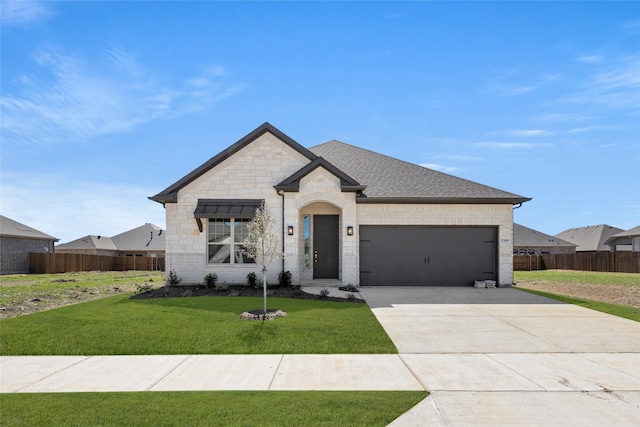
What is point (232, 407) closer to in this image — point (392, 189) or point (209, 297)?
point (209, 297)

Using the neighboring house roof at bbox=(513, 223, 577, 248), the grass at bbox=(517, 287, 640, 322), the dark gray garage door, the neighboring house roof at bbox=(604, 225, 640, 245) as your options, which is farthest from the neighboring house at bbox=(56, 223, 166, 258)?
the neighboring house roof at bbox=(604, 225, 640, 245)

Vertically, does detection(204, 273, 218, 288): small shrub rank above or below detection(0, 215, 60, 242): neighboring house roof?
below

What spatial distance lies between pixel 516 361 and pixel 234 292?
10095 millimetres

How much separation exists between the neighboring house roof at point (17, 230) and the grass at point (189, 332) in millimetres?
29114

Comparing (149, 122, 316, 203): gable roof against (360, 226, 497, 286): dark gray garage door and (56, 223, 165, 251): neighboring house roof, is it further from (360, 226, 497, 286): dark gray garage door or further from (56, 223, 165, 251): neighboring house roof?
(56, 223, 165, 251): neighboring house roof

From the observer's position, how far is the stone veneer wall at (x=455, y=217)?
58.0ft

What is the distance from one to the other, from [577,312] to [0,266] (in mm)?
38944

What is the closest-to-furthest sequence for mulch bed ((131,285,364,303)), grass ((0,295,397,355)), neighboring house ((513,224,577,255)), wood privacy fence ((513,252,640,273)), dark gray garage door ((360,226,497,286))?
grass ((0,295,397,355)) < mulch bed ((131,285,364,303)) < dark gray garage door ((360,226,497,286)) < wood privacy fence ((513,252,640,273)) < neighboring house ((513,224,577,255))

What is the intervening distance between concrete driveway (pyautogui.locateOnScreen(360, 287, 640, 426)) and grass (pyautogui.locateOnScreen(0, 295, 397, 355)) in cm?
93

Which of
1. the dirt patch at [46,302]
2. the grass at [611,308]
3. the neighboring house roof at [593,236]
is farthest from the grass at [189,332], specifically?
the neighboring house roof at [593,236]

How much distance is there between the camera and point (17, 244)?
117 feet

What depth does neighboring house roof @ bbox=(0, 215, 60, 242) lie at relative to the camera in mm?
34922

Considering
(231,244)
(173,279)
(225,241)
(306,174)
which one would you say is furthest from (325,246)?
(173,279)

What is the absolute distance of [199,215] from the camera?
650 inches
